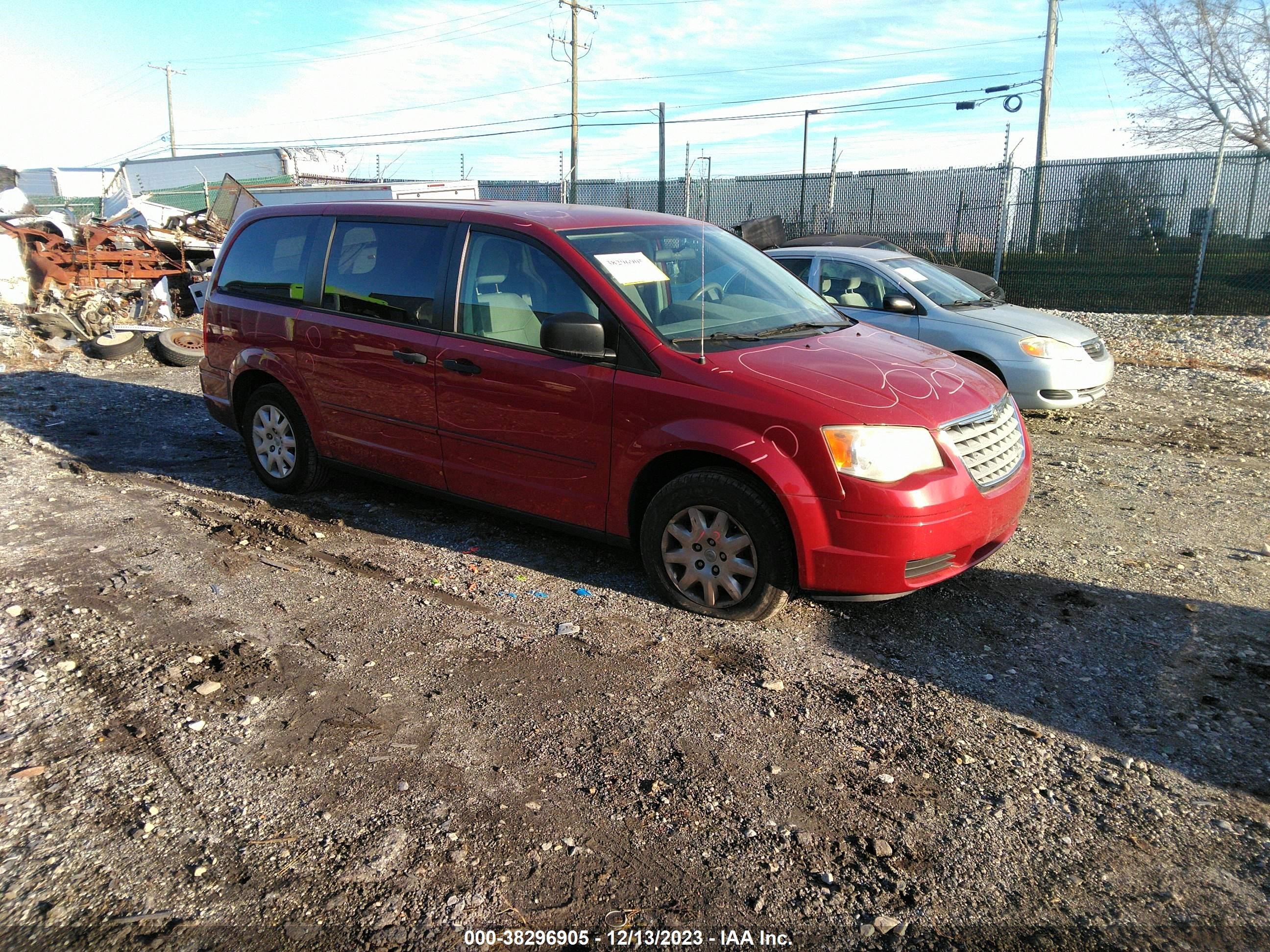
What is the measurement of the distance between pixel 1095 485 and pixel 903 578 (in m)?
3.35

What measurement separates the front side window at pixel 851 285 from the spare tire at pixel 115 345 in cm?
884

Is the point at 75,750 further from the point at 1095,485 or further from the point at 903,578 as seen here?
the point at 1095,485

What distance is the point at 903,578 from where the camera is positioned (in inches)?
148

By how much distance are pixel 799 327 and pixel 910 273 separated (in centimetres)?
435

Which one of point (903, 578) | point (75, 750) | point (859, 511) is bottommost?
point (75, 750)

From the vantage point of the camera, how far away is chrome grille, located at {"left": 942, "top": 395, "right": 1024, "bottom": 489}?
394 centimetres

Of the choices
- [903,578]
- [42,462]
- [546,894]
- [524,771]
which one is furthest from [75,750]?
[42,462]

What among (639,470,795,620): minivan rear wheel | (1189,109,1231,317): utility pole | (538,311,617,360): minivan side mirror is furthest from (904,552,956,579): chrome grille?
(1189,109,1231,317): utility pole

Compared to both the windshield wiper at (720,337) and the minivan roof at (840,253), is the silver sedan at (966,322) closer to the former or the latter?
the minivan roof at (840,253)

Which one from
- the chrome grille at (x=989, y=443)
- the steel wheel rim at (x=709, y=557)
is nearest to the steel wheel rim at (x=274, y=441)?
the steel wheel rim at (x=709, y=557)

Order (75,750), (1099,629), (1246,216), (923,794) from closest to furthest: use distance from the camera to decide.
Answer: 1. (923,794)
2. (75,750)
3. (1099,629)
4. (1246,216)

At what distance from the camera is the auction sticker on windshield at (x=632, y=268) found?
4348mm

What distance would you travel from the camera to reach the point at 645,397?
4.08m

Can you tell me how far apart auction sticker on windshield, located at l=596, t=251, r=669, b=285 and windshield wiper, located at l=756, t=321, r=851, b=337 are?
23.0 inches
